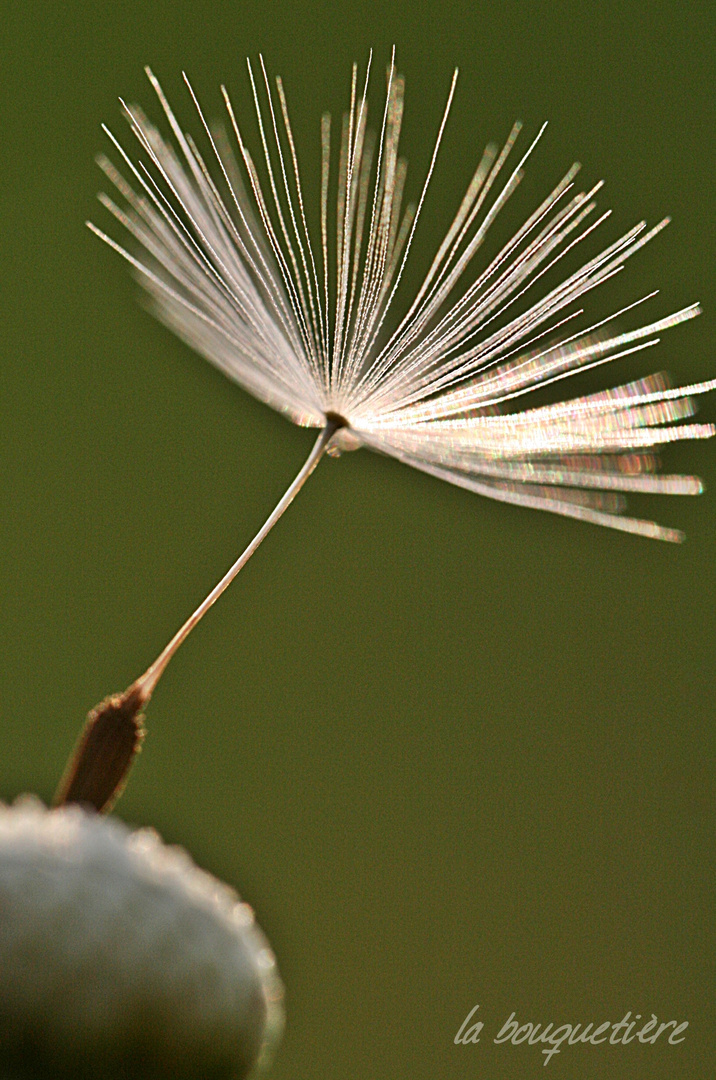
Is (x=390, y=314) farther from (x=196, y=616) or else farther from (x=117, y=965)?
(x=117, y=965)

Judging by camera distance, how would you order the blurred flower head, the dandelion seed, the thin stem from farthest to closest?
the dandelion seed < the thin stem < the blurred flower head

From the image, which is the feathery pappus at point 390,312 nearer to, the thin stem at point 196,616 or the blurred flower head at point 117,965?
the thin stem at point 196,616

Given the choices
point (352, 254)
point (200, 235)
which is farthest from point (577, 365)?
point (200, 235)

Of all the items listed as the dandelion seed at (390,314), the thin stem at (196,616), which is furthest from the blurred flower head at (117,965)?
the dandelion seed at (390,314)

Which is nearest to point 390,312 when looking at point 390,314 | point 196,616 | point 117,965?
point 390,314

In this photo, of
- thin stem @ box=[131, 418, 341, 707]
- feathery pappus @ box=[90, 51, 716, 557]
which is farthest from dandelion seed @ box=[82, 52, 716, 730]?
thin stem @ box=[131, 418, 341, 707]

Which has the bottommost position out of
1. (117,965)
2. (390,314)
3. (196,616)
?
(117,965)

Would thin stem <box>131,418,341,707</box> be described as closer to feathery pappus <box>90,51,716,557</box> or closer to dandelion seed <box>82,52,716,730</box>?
dandelion seed <box>82,52,716,730</box>

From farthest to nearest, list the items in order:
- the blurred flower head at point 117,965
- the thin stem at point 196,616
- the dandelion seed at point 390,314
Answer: the dandelion seed at point 390,314
the thin stem at point 196,616
the blurred flower head at point 117,965
